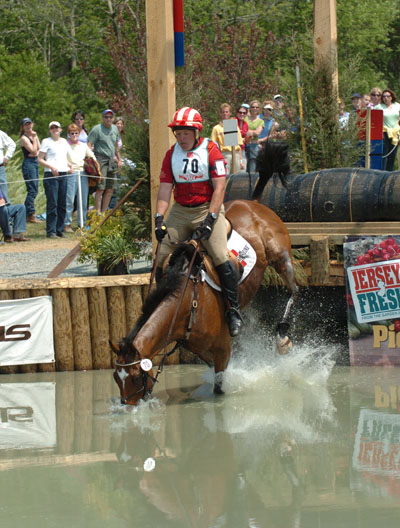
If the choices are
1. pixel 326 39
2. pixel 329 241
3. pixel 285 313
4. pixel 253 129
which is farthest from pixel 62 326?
pixel 253 129

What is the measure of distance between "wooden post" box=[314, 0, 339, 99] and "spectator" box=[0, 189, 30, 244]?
539 centimetres

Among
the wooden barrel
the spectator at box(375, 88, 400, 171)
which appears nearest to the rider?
the wooden barrel

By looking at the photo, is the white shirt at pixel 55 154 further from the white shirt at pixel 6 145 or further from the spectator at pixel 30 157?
the spectator at pixel 30 157

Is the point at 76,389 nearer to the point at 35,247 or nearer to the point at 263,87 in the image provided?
the point at 35,247

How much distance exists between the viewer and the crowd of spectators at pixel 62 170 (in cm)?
1488

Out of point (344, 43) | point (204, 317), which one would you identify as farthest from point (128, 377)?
point (344, 43)

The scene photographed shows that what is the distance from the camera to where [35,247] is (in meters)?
14.1

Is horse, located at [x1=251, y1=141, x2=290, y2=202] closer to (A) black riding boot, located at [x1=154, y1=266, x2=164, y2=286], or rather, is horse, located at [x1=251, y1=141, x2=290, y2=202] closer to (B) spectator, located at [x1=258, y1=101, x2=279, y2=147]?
(A) black riding boot, located at [x1=154, y1=266, x2=164, y2=286]

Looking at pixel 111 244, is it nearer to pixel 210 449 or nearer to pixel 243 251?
pixel 243 251

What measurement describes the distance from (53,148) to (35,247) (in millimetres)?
2060

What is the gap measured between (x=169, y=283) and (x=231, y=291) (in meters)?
0.62

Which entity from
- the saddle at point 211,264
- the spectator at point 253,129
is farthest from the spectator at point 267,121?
the saddle at point 211,264

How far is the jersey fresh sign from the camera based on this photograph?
8.81 meters

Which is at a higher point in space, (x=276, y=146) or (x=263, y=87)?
(x=263, y=87)
